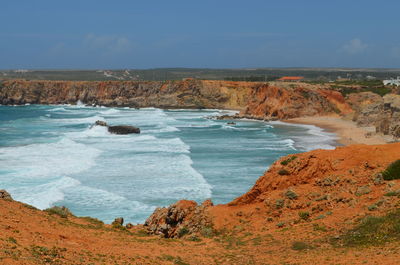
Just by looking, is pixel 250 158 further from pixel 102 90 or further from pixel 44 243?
pixel 102 90

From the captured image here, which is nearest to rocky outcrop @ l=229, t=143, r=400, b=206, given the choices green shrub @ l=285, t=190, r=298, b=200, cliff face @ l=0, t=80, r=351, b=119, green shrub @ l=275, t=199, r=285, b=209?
green shrub @ l=285, t=190, r=298, b=200

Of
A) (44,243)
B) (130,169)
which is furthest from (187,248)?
(130,169)

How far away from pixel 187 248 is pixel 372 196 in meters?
7.10

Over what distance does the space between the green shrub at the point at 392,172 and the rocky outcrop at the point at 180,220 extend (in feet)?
23.3

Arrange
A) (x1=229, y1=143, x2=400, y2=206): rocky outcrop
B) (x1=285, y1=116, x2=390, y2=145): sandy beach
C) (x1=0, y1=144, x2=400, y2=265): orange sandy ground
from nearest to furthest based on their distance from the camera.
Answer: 1. (x1=0, y1=144, x2=400, y2=265): orange sandy ground
2. (x1=229, y1=143, x2=400, y2=206): rocky outcrop
3. (x1=285, y1=116, x2=390, y2=145): sandy beach

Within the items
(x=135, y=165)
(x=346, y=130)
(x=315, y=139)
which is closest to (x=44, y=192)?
(x=135, y=165)

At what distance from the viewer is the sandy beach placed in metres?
51.6

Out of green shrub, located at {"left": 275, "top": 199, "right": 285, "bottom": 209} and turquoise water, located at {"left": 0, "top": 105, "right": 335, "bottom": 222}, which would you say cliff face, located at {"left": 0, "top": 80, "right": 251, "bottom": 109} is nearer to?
turquoise water, located at {"left": 0, "top": 105, "right": 335, "bottom": 222}

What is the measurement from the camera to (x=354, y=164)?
19.0 meters

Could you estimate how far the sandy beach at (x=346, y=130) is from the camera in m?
51.6

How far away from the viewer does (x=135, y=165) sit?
38.5 m

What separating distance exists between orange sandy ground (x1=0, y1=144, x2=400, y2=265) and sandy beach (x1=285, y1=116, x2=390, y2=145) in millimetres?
32564

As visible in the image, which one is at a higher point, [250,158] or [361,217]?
[361,217]

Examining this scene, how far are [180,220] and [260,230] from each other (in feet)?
12.5
